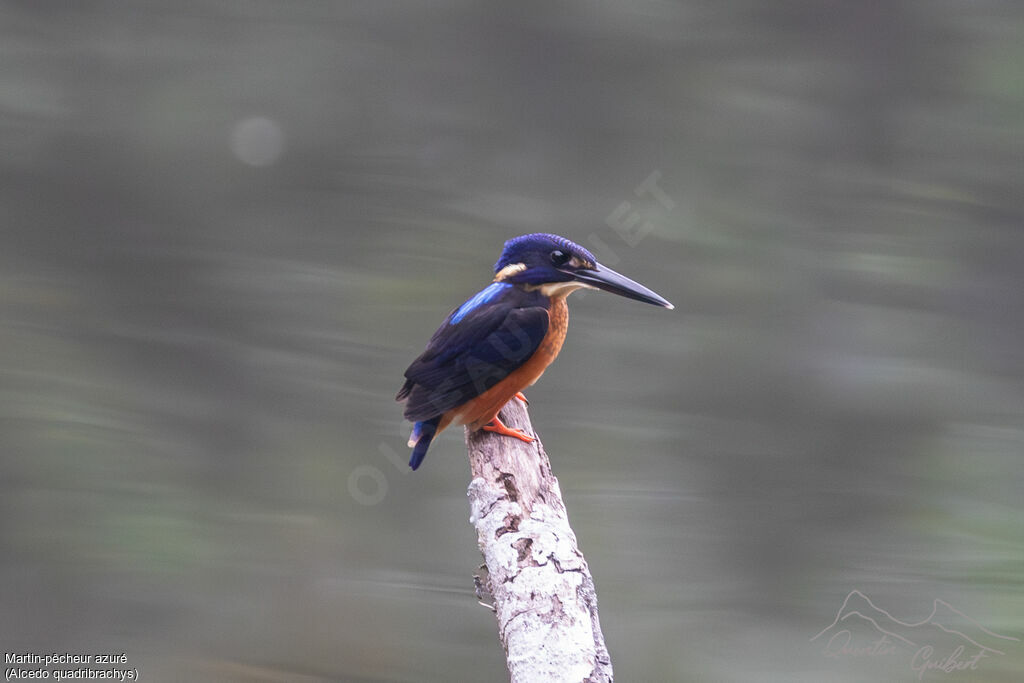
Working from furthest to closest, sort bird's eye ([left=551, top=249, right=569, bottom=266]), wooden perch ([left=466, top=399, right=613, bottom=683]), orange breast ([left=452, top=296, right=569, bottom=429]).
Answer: bird's eye ([left=551, top=249, right=569, bottom=266]), orange breast ([left=452, top=296, right=569, bottom=429]), wooden perch ([left=466, top=399, right=613, bottom=683])

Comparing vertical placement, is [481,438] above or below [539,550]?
above

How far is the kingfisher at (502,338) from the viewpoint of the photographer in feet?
8.09

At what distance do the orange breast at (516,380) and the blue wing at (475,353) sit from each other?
2 centimetres

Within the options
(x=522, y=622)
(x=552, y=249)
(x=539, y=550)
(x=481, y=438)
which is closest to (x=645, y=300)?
(x=552, y=249)

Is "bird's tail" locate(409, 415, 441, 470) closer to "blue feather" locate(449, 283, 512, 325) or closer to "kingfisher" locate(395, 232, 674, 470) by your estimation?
"kingfisher" locate(395, 232, 674, 470)

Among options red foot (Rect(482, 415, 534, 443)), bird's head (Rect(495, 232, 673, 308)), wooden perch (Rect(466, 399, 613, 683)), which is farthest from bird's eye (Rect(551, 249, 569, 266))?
wooden perch (Rect(466, 399, 613, 683))

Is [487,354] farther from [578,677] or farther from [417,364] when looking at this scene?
[578,677]

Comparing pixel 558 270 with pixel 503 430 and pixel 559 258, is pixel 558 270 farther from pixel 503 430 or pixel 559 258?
pixel 503 430

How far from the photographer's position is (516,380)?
8.24ft

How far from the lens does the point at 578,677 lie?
164cm

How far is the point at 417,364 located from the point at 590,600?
0.92 metres

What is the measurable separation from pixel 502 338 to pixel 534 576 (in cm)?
79

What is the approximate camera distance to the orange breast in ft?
8.05

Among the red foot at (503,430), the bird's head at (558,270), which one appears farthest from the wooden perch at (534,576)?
the bird's head at (558,270)
